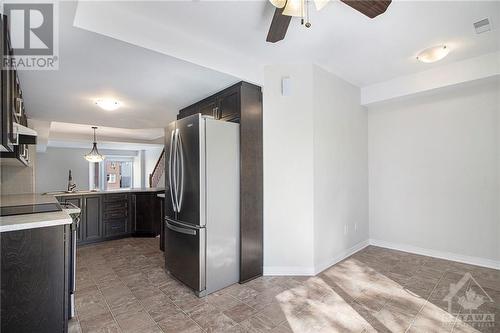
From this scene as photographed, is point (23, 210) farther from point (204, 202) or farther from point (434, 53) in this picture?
point (434, 53)

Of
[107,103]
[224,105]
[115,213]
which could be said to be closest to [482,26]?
[224,105]

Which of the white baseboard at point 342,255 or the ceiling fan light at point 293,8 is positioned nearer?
the ceiling fan light at point 293,8

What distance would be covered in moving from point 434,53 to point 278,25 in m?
2.07

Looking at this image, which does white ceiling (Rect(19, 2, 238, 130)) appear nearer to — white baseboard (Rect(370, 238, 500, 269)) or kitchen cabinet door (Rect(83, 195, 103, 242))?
kitchen cabinet door (Rect(83, 195, 103, 242))

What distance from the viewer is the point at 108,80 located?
284 centimetres

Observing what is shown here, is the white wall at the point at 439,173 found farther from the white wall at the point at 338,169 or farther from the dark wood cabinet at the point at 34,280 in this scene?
the dark wood cabinet at the point at 34,280

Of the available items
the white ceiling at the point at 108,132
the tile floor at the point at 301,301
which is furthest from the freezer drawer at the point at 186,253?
the white ceiling at the point at 108,132

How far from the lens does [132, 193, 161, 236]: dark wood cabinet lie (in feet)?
16.7

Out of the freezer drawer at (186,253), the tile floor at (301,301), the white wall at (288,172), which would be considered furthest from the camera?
the white wall at (288,172)

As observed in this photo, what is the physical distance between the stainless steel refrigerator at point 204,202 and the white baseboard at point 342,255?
1060 mm

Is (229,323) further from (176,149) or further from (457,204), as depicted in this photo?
(457,204)

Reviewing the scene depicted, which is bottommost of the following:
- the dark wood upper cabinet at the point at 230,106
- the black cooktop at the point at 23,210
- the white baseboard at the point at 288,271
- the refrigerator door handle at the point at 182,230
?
the white baseboard at the point at 288,271

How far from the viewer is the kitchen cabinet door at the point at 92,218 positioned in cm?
453

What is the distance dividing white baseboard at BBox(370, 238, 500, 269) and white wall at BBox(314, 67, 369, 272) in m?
0.34
